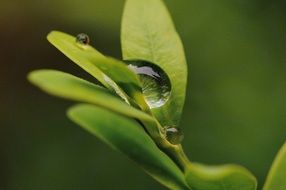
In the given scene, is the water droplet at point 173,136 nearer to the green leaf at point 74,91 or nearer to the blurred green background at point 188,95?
the green leaf at point 74,91

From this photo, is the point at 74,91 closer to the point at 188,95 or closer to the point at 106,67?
the point at 106,67

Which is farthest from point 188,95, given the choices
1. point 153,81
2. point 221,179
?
point 221,179

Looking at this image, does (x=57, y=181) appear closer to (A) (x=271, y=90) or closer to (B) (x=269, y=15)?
(A) (x=271, y=90)

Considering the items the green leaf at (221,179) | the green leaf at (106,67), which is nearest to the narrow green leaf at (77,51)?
the green leaf at (106,67)

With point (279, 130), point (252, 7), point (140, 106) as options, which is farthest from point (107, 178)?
point (140, 106)

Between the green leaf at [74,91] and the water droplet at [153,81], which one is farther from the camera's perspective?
the water droplet at [153,81]
